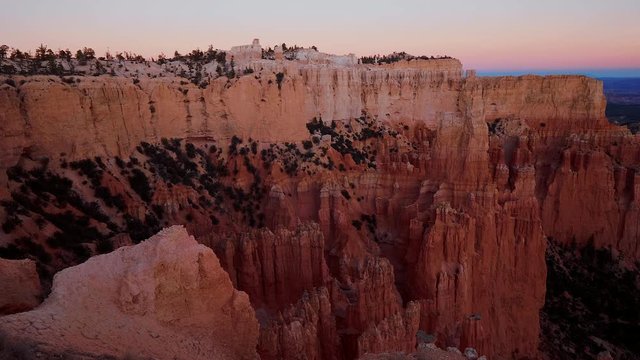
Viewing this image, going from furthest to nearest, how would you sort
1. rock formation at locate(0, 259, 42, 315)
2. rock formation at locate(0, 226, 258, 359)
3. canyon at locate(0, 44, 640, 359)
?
canyon at locate(0, 44, 640, 359)
rock formation at locate(0, 259, 42, 315)
rock formation at locate(0, 226, 258, 359)

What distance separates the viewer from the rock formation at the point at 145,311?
8094 mm

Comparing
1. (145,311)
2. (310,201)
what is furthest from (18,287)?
(310,201)

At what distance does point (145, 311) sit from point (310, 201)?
21.1 m

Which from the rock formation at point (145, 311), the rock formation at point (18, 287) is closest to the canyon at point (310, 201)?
the rock formation at point (145, 311)

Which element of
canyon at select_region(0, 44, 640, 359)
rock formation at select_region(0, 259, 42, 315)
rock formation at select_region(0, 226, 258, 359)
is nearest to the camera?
rock formation at select_region(0, 226, 258, 359)

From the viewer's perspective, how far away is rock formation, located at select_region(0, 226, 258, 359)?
8.09m

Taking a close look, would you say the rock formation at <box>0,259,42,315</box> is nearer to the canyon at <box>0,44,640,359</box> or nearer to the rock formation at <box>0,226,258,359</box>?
the rock formation at <box>0,226,258,359</box>

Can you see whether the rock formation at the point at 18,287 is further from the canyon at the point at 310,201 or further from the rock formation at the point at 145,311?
the canyon at the point at 310,201

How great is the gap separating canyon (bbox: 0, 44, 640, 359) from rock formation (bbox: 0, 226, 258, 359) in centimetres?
17

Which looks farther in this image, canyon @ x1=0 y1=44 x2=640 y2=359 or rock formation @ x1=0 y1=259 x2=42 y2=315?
canyon @ x1=0 y1=44 x2=640 y2=359

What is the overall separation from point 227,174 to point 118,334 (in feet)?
73.4

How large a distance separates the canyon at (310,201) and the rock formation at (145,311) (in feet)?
0.57

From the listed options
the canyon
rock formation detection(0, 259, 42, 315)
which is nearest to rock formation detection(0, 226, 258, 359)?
the canyon

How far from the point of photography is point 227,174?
3092cm
